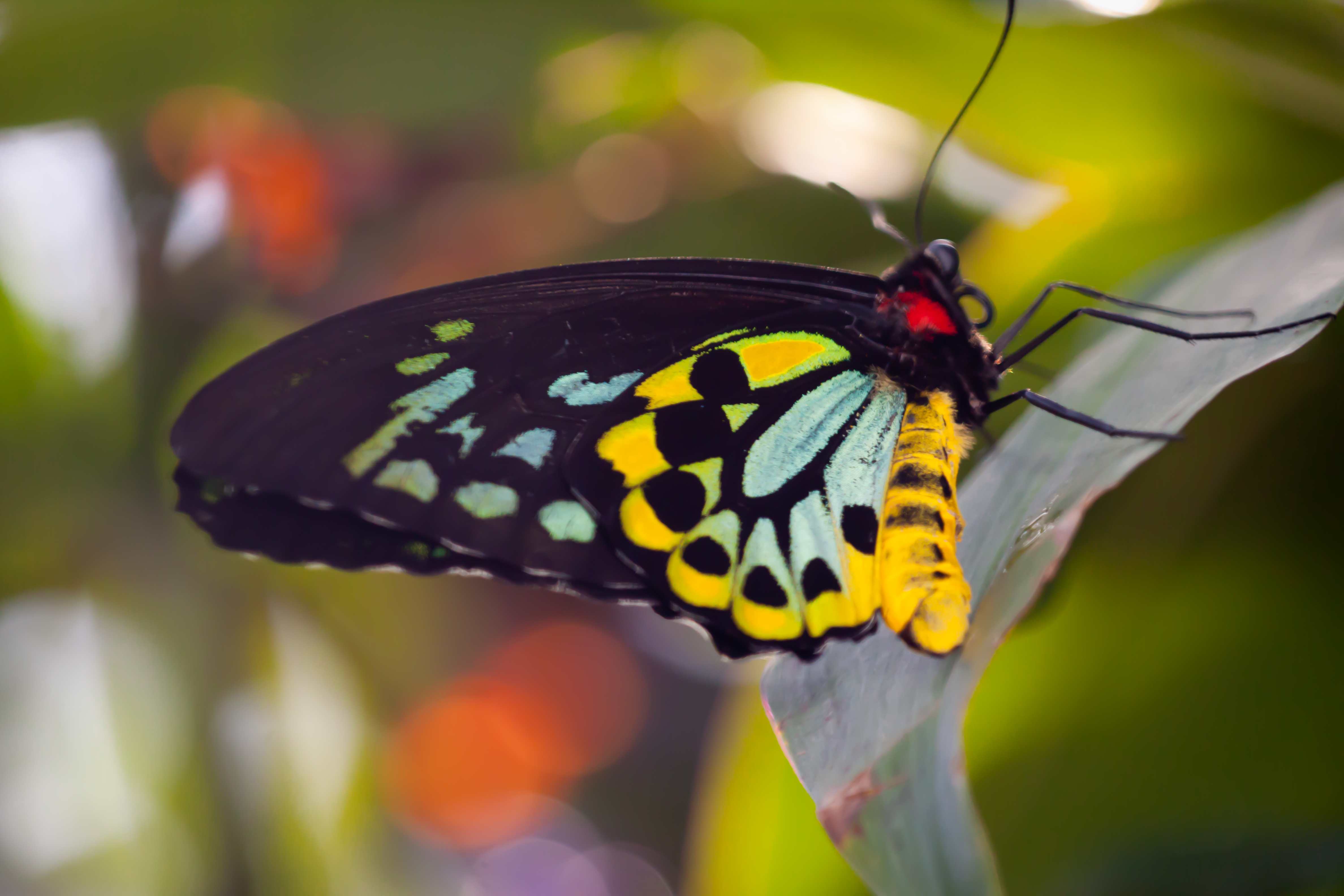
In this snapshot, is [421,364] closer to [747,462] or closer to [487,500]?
[487,500]

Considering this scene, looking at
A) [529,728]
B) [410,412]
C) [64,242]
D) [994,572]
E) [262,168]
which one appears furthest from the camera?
[529,728]

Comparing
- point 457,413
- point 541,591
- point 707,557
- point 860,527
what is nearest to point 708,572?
point 707,557

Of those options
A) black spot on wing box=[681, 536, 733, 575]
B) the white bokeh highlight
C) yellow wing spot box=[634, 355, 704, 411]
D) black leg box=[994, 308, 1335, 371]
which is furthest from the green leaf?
Result: the white bokeh highlight

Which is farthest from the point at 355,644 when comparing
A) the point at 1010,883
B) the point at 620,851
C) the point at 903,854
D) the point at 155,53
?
the point at 903,854

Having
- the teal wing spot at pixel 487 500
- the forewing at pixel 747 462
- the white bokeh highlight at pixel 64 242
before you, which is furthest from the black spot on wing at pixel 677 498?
the white bokeh highlight at pixel 64 242

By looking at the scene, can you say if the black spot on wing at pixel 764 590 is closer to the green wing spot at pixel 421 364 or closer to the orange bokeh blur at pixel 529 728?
the green wing spot at pixel 421 364

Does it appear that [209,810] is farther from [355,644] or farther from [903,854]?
[903,854]
